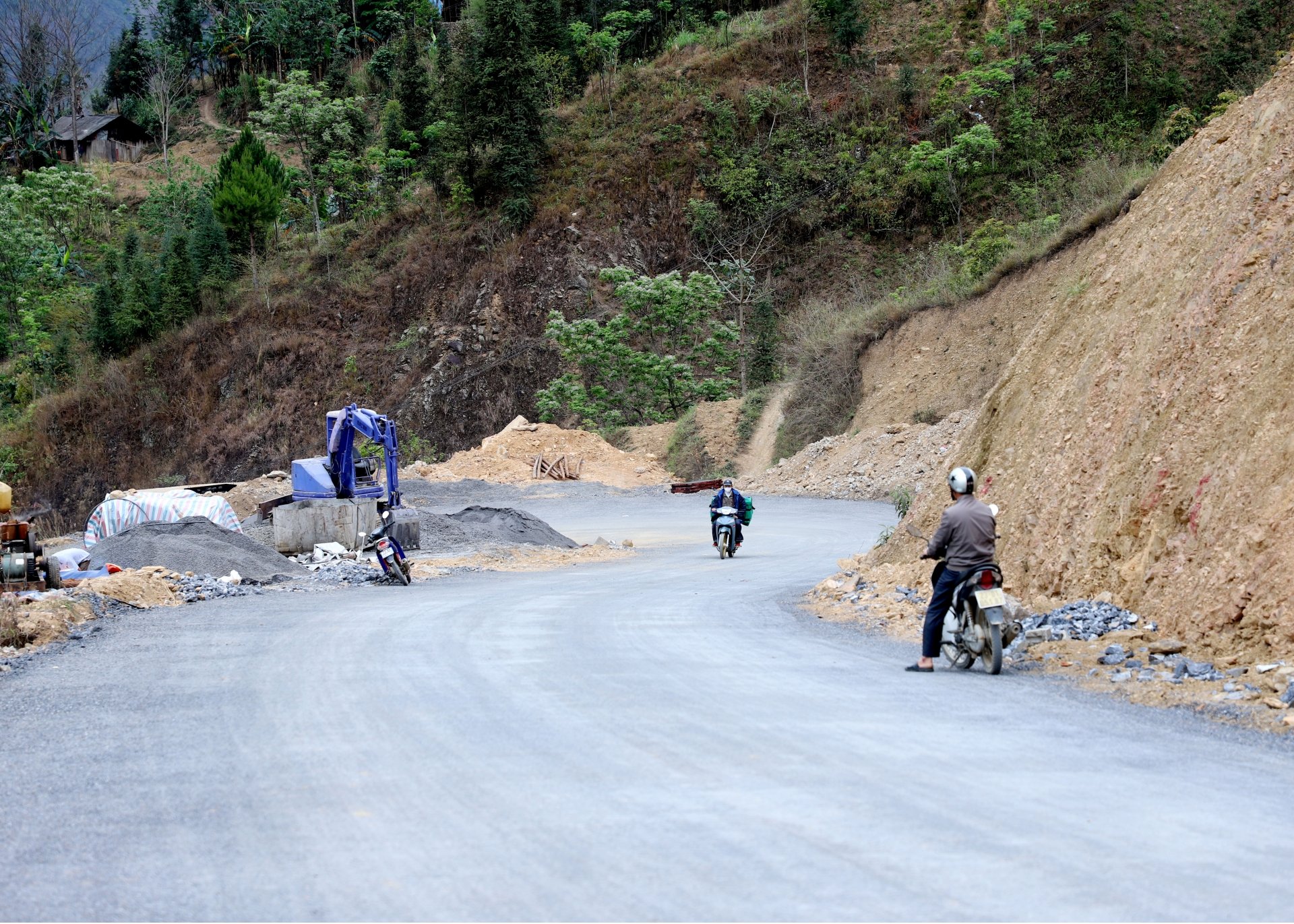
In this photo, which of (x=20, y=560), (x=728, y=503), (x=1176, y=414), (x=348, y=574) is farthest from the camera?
(x=728, y=503)

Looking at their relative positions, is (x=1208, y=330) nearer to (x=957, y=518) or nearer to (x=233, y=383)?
(x=957, y=518)

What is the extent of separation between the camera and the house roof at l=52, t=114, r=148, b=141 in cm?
9619

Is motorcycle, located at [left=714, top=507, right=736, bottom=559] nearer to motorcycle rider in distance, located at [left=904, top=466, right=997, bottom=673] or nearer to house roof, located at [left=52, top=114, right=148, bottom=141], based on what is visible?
motorcycle rider in distance, located at [left=904, top=466, right=997, bottom=673]

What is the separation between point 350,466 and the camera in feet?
87.1

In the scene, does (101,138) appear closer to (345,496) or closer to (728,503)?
(345,496)

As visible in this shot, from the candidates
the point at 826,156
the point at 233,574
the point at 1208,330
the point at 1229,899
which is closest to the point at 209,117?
the point at 826,156

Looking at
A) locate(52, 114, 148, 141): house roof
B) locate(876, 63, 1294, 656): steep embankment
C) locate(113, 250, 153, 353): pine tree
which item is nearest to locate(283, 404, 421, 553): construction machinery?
locate(876, 63, 1294, 656): steep embankment

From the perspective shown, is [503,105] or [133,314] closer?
[503,105]

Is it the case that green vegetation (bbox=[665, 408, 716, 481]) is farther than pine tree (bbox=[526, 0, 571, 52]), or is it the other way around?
pine tree (bbox=[526, 0, 571, 52])

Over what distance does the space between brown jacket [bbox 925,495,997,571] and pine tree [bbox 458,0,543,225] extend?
5717cm

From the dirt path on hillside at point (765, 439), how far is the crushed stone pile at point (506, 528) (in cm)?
1897

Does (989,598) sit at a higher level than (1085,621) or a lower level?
higher

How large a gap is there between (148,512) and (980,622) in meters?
22.2

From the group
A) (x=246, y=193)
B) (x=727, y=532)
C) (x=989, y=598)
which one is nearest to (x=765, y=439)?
(x=727, y=532)
